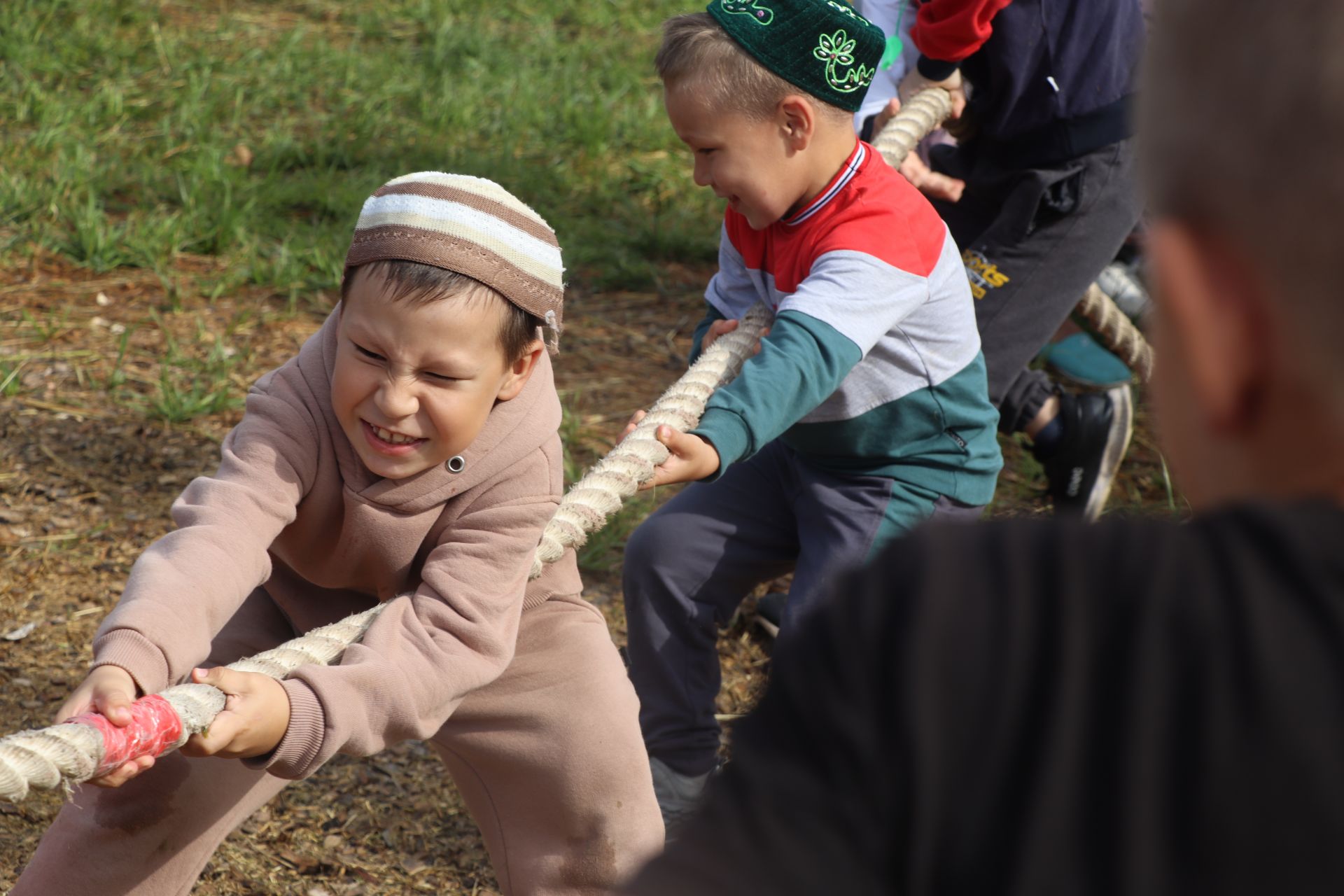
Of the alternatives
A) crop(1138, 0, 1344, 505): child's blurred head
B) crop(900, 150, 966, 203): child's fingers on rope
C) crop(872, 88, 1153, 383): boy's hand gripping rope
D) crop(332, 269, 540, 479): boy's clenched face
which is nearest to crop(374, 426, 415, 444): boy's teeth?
crop(332, 269, 540, 479): boy's clenched face

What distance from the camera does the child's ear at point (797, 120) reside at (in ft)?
7.64

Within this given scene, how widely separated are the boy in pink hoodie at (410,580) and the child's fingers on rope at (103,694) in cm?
3

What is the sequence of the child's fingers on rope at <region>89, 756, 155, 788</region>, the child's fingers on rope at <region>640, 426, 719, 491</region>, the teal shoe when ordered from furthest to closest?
1. the teal shoe
2. the child's fingers on rope at <region>640, 426, 719, 491</region>
3. the child's fingers on rope at <region>89, 756, 155, 788</region>

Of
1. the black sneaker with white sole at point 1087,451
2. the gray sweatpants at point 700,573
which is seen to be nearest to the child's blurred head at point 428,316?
the gray sweatpants at point 700,573

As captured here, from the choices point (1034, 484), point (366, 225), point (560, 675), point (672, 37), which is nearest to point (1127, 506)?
point (1034, 484)

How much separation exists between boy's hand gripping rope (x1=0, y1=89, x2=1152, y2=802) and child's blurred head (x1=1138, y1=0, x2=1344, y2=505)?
1084 mm

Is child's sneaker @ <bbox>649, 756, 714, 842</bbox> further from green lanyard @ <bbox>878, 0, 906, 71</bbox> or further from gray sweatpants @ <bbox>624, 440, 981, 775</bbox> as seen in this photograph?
green lanyard @ <bbox>878, 0, 906, 71</bbox>

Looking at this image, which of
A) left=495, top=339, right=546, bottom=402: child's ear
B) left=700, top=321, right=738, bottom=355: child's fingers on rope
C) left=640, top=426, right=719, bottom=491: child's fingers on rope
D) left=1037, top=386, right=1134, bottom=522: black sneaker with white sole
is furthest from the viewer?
left=1037, top=386, right=1134, bottom=522: black sneaker with white sole

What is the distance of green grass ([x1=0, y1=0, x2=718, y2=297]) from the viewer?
421 centimetres

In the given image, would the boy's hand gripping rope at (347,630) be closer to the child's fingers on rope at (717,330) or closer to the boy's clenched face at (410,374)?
the child's fingers on rope at (717,330)

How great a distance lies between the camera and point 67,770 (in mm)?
1299

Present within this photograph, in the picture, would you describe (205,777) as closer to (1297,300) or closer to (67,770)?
(67,770)

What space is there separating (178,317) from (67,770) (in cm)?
279

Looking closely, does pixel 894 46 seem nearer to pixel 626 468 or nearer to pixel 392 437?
pixel 626 468
